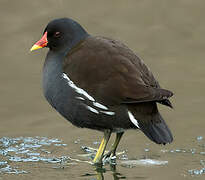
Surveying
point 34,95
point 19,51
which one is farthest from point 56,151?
point 19,51

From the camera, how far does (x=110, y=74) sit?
584cm

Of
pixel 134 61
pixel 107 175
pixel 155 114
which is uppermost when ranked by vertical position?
pixel 134 61

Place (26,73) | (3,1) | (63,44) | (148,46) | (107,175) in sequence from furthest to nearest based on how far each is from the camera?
(3,1) < (148,46) < (26,73) < (63,44) < (107,175)

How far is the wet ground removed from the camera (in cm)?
595

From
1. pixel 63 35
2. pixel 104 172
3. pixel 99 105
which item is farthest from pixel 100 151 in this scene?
pixel 63 35

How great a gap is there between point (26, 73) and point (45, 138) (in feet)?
8.94

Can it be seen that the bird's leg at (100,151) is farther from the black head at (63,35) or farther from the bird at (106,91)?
the black head at (63,35)

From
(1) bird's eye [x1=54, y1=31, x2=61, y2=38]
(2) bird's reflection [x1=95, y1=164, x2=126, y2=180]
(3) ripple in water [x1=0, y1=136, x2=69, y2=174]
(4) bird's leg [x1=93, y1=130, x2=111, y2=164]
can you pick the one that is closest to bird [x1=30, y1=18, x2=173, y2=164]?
(4) bird's leg [x1=93, y1=130, x2=111, y2=164]

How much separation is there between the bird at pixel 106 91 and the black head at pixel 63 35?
0.59 feet

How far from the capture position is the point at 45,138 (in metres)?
7.01

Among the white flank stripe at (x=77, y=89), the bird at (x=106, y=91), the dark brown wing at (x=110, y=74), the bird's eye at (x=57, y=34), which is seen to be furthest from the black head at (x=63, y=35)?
the white flank stripe at (x=77, y=89)

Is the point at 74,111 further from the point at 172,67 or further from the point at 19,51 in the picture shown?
the point at 19,51

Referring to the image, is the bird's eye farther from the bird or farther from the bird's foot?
the bird's foot

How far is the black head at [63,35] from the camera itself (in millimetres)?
6375
